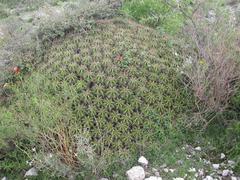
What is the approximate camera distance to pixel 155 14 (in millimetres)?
5988

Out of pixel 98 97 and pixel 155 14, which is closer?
pixel 98 97

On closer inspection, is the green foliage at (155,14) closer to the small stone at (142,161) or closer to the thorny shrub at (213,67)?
the thorny shrub at (213,67)

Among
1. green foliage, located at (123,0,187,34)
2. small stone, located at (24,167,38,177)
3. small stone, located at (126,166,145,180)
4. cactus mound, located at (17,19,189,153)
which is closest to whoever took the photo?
small stone, located at (126,166,145,180)

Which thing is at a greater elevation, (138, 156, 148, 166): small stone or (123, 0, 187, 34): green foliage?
(123, 0, 187, 34): green foliage

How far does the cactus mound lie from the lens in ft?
13.4

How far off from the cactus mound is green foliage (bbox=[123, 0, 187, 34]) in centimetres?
51

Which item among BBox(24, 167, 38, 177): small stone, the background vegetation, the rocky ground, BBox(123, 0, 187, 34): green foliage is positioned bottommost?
BBox(24, 167, 38, 177): small stone

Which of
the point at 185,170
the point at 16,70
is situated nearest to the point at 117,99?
the point at 185,170

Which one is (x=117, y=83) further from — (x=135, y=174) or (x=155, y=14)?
(x=155, y=14)

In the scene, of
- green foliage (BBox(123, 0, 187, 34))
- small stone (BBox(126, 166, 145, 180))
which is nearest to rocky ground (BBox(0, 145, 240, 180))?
small stone (BBox(126, 166, 145, 180))

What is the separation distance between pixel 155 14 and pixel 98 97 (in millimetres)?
2416

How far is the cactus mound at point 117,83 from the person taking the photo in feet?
13.4

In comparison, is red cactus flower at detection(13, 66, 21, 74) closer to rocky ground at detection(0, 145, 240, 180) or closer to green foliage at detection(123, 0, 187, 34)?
rocky ground at detection(0, 145, 240, 180)

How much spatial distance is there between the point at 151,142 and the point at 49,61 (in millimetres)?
1894
